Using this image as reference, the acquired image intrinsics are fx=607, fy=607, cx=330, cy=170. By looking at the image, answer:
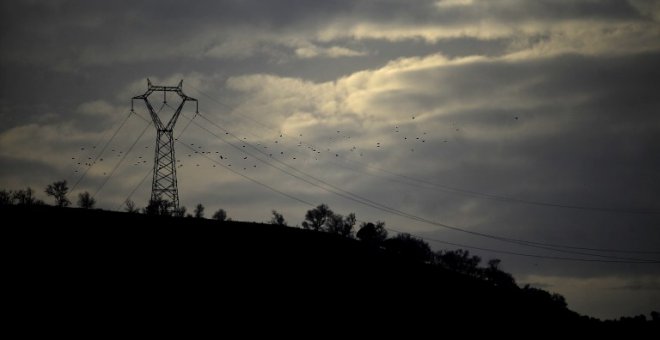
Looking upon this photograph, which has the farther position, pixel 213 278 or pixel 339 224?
pixel 339 224

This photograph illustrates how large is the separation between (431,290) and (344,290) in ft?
38.0

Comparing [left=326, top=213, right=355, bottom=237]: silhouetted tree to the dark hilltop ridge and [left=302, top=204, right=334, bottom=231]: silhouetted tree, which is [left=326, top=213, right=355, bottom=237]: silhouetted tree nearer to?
[left=302, top=204, right=334, bottom=231]: silhouetted tree

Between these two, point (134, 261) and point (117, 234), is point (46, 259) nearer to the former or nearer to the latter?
point (134, 261)

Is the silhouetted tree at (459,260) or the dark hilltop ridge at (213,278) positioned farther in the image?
the silhouetted tree at (459,260)

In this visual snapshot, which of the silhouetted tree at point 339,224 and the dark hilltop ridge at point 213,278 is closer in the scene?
the dark hilltop ridge at point 213,278

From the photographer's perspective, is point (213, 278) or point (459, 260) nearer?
point (213, 278)

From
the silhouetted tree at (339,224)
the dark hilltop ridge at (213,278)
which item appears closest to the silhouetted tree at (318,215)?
the silhouetted tree at (339,224)

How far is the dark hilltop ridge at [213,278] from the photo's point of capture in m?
31.2

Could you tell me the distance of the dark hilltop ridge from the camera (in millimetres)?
31156

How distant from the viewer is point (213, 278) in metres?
36.9

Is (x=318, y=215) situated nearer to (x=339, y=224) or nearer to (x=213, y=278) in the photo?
(x=339, y=224)

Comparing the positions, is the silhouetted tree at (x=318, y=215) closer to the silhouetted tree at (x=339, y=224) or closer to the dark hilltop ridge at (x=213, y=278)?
the silhouetted tree at (x=339, y=224)

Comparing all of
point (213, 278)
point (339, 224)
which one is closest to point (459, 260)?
point (339, 224)

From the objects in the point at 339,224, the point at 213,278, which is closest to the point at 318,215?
the point at 339,224
